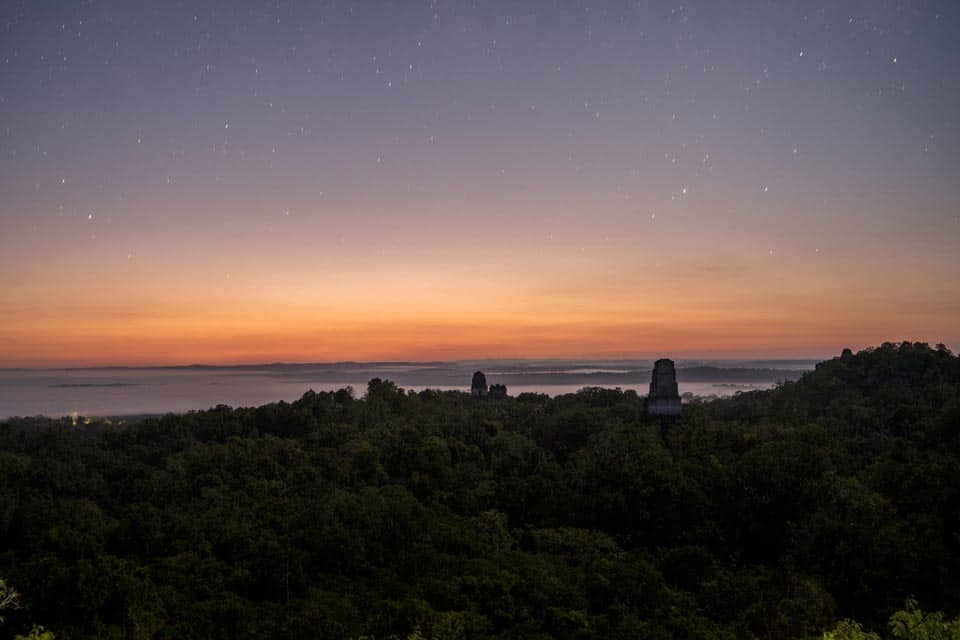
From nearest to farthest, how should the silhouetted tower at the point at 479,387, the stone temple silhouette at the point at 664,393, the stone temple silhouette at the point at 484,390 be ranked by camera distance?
the stone temple silhouette at the point at 664,393 → the stone temple silhouette at the point at 484,390 → the silhouetted tower at the point at 479,387

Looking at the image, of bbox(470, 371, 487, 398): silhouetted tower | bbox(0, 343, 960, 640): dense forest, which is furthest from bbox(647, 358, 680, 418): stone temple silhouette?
bbox(470, 371, 487, 398): silhouetted tower

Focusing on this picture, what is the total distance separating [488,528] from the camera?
1128 inches

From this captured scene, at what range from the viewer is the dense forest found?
768 inches

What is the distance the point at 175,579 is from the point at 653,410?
3407 centimetres

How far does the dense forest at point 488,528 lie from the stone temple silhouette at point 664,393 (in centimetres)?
156

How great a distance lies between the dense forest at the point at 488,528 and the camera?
19516 millimetres

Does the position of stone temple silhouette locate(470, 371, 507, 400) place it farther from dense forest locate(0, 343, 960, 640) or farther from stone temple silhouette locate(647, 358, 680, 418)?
stone temple silhouette locate(647, 358, 680, 418)

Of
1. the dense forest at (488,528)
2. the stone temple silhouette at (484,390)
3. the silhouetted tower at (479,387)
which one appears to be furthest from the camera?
the silhouetted tower at (479,387)

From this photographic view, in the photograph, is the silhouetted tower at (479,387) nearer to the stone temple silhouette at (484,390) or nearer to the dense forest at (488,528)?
the stone temple silhouette at (484,390)

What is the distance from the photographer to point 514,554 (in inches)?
1025

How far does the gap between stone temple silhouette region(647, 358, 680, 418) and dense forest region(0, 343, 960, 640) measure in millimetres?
1562

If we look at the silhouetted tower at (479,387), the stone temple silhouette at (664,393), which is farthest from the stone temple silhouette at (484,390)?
the stone temple silhouette at (664,393)

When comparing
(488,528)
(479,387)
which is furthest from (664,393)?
(479,387)

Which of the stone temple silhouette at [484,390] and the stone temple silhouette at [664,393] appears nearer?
Answer: the stone temple silhouette at [664,393]
